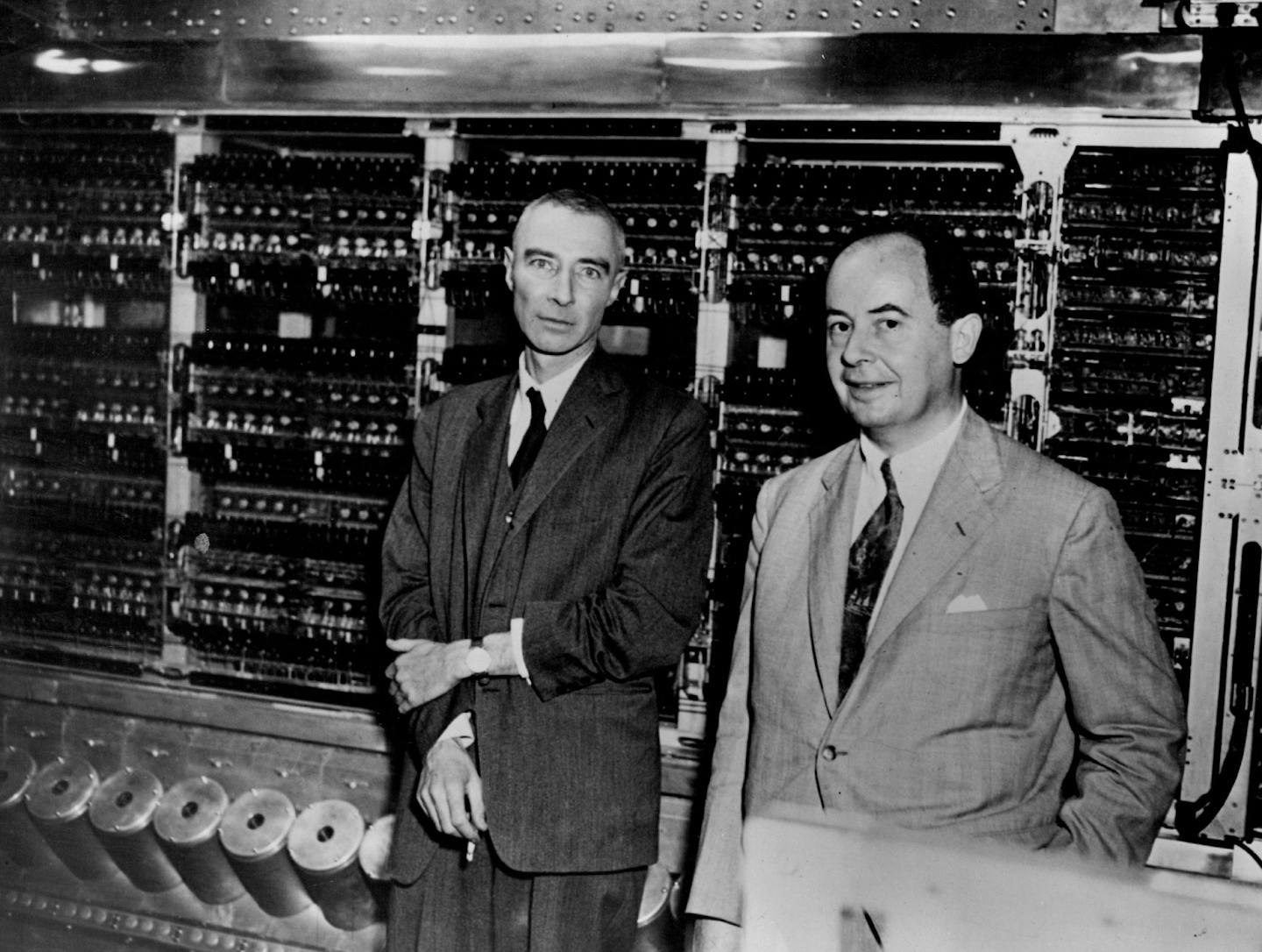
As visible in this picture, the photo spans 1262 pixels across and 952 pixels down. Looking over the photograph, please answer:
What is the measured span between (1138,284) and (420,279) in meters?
2.05

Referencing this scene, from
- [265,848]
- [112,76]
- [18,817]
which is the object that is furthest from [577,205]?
[18,817]

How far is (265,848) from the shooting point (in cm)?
333

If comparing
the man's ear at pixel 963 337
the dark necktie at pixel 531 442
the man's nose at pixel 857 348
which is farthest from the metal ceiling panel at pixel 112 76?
the man's ear at pixel 963 337

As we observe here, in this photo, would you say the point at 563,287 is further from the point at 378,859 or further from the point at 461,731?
the point at 378,859

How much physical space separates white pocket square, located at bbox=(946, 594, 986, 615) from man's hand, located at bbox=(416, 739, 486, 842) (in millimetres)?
939

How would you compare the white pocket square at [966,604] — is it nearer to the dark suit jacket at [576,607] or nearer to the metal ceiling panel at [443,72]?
the dark suit jacket at [576,607]

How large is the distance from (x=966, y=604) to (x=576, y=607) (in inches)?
28.4

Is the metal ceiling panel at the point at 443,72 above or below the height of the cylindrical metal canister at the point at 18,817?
above

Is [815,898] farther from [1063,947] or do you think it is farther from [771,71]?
[771,71]

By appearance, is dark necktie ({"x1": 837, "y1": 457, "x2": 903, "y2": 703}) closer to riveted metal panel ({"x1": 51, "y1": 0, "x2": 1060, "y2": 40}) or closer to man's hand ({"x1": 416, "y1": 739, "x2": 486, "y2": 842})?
man's hand ({"x1": 416, "y1": 739, "x2": 486, "y2": 842})

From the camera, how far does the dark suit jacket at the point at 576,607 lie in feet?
6.93

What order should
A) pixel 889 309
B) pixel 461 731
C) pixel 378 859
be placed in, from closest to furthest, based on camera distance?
1. pixel 889 309
2. pixel 461 731
3. pixel 378 859

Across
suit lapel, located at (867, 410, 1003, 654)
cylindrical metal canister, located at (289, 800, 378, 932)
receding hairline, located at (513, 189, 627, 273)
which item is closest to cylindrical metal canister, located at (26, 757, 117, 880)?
cylindrical metal canister, located at (289, 800, 378, 932)

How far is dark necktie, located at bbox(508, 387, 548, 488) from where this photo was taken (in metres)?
2.25
